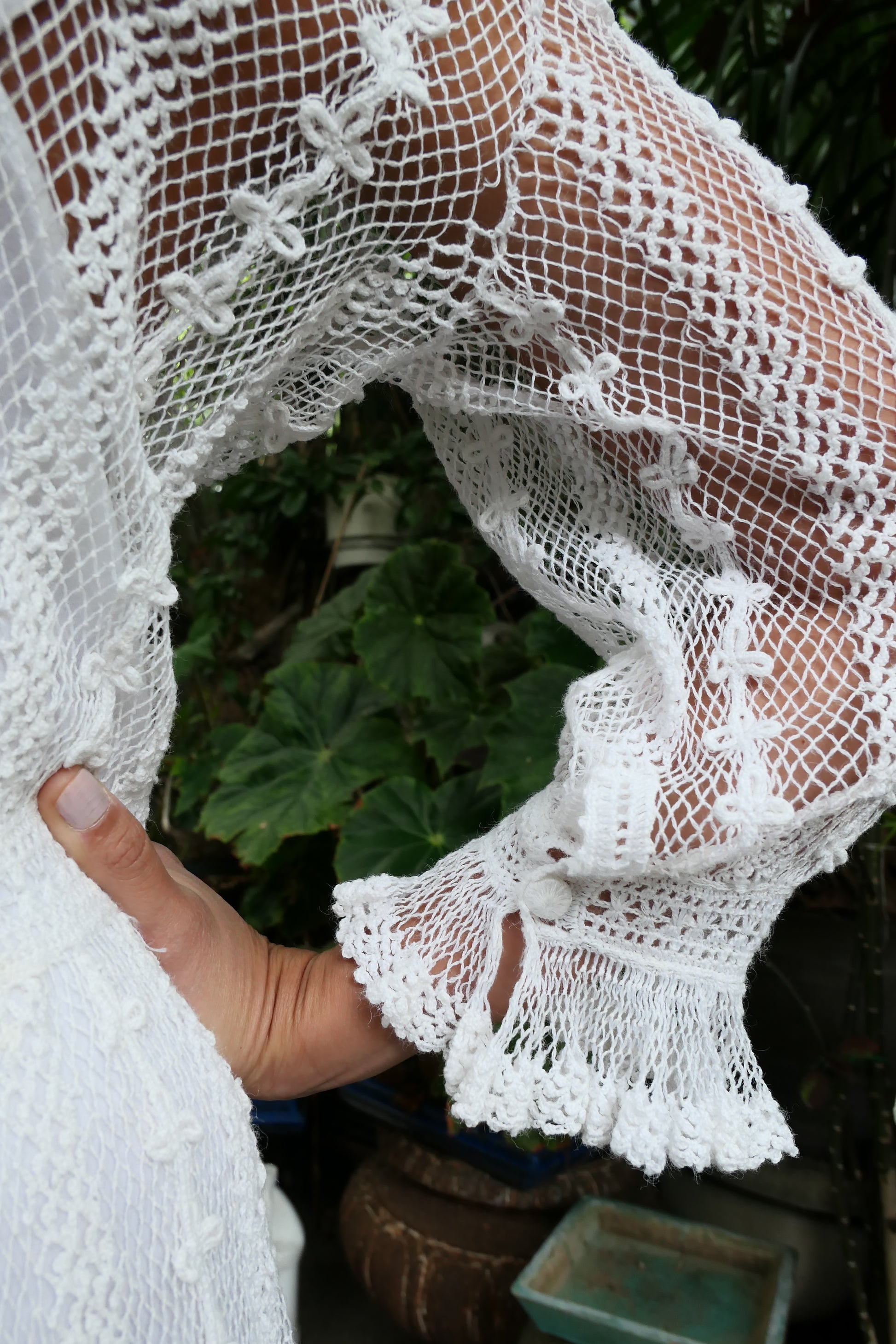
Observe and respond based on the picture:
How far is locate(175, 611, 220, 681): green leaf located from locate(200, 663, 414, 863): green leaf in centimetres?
26

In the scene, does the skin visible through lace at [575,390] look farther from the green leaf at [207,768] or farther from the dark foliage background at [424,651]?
the green leaf at [207,768]

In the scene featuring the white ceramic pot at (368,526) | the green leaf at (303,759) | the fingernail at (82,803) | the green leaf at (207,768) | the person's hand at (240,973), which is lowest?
the green leaf at (207,768)

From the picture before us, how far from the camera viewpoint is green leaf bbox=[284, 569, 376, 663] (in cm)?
155

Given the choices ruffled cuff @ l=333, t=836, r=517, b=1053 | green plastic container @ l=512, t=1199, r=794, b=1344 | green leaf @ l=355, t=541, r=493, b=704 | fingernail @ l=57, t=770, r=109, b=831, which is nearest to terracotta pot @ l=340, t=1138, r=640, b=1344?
green plastic container @ l=512, t=1199, r=794, b=1344

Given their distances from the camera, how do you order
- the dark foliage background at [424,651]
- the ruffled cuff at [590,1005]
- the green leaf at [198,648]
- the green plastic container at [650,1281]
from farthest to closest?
the green leaf at [198,648] < the dark foliage background at [424,651] < the green plastic container at [650,1281] < the ruffled cuff at [590,1005]

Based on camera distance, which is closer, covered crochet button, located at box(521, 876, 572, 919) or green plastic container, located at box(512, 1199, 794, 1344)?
covered crochet button, located at box(521, 876, 572, 919)

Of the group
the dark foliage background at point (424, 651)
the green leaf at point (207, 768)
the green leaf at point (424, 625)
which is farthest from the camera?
the green leaf at point (207, 768)

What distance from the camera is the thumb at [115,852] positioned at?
364mm

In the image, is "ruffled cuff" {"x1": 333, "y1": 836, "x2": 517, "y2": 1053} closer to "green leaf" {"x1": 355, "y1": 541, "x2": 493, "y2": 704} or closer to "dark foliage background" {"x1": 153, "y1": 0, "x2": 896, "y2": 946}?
"dark foliage background" {"x1": 153, "y1": 0, "x2": 896, "y2": 946}

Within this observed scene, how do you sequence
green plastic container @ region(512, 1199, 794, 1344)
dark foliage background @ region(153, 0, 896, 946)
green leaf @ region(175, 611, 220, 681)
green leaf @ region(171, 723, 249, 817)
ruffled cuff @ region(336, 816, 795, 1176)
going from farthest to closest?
green leaf @ region(175, 611, 220, 681) → green leaf @ region(171, 723, 249, 817) → dark foliage background @ region(153, 0, 896, 946) → green plastic container @ region(512, 1199, 794, 1344) → ruffled cuff @ region(336, 816, 795, 1176)

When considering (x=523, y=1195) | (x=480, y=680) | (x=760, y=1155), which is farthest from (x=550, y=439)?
(x=523, y=1195)

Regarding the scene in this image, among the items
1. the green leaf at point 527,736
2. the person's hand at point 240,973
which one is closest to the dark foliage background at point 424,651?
the green leaf at point 527,736

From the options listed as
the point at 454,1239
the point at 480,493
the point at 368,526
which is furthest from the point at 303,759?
the point at 480,493

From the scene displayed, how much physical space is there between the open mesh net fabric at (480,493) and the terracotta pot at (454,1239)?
0.93 meters
